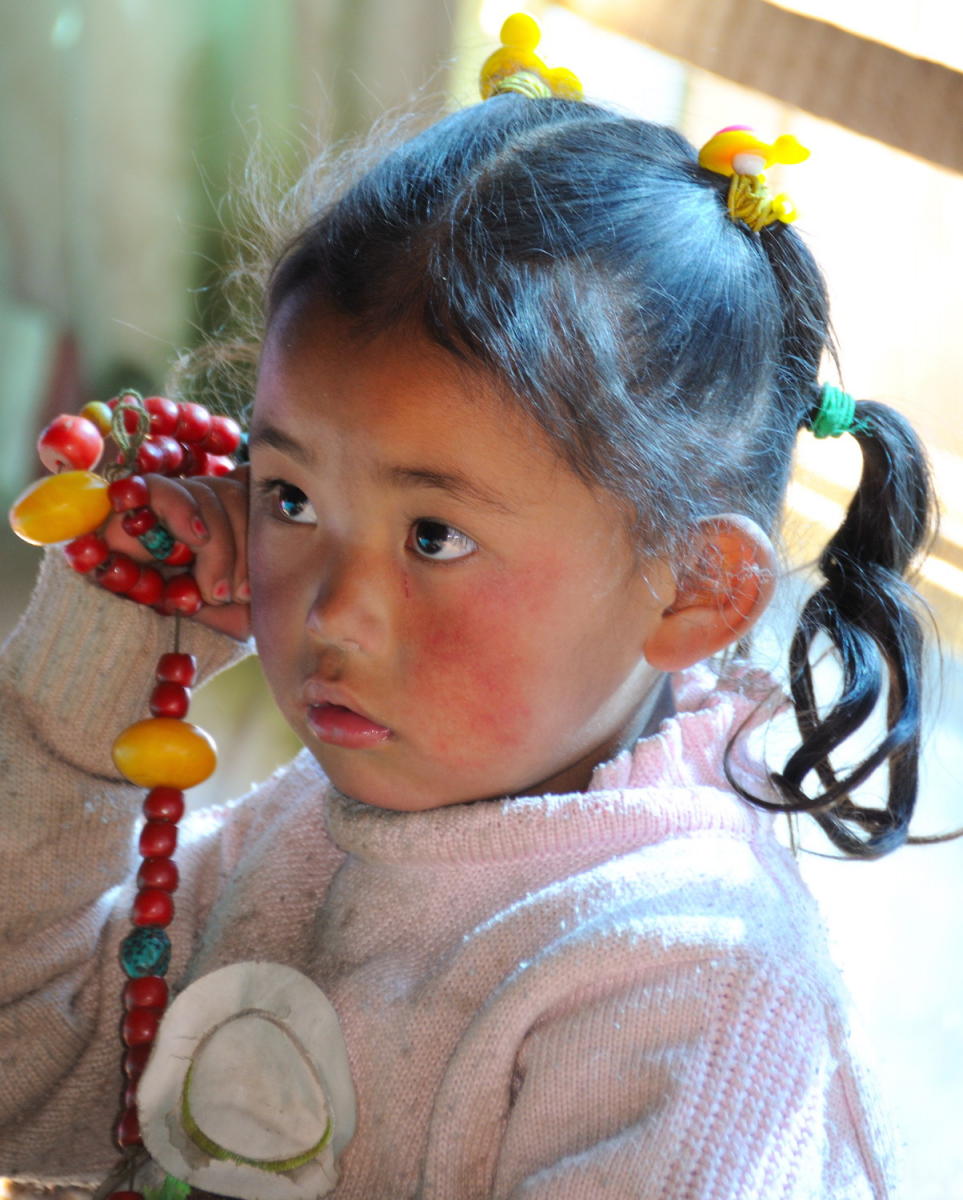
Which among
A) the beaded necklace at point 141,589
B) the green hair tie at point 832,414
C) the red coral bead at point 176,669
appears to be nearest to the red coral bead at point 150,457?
the beaded necklace at point 141,589

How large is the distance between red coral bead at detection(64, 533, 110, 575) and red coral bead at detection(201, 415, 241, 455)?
12 centimetres

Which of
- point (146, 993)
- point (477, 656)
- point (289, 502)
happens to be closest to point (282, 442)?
point (289, 502)

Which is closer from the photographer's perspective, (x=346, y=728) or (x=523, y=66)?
(x=346, y=728)

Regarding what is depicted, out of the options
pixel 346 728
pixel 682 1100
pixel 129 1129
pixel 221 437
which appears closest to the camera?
pixel 682 1100

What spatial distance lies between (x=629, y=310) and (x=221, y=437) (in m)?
0.36

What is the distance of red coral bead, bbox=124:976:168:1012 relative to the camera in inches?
36.0

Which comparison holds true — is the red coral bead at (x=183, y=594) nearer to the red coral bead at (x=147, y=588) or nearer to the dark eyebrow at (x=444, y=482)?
the red coral bead at (x=147, y=588)

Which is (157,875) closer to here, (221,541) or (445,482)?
(221,541)

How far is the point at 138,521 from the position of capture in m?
0.93

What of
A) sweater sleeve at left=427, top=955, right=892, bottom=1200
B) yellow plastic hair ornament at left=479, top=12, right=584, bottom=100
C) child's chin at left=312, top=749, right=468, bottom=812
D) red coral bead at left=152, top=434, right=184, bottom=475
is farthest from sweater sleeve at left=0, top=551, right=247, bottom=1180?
yellow plastic hair ornament at left=479, top=12, right=584, bottom=100

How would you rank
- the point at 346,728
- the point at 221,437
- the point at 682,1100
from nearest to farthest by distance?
1. the point at 682,1100
2. the point at 346,728
3. the point at 221,437

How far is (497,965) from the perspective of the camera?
80 centimetres

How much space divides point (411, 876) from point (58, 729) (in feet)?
0.92

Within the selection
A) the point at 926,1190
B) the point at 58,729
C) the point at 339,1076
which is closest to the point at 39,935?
the point at 58,729
